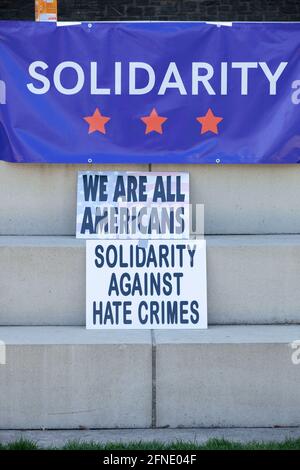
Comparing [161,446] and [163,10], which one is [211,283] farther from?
[163,10]

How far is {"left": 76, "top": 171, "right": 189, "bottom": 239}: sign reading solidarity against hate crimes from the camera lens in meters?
6.09

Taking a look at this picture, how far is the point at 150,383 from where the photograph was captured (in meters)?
5.18

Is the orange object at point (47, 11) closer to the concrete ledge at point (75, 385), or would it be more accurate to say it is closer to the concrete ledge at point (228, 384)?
the concrete ledge at point (75, 385)

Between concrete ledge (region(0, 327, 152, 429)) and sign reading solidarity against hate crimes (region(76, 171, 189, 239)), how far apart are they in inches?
44.9

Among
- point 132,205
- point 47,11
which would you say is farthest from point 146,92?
point 47,11

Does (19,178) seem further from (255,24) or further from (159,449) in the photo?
(159,449)

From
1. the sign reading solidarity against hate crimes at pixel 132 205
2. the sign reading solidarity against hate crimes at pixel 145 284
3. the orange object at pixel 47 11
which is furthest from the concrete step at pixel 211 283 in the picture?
the orange object at pixel 47 11

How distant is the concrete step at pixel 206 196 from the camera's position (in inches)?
248

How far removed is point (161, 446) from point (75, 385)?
738 millimetres

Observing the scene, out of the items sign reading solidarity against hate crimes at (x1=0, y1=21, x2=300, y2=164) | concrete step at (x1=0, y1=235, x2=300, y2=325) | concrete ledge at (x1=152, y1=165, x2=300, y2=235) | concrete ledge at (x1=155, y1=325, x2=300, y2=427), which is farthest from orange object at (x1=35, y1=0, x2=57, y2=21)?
concrete ledge at (x1=155, y1=325, x2=300, y2=427)

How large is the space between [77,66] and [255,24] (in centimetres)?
136

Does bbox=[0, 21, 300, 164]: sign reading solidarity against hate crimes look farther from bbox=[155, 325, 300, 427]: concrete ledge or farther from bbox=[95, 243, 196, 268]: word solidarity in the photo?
bbox=[155, 325, 300, 427]: concrete ledge

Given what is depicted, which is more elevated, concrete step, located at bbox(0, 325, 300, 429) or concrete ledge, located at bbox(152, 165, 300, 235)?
concrete ledge, located at bbox(152, 165, 300, 235)
